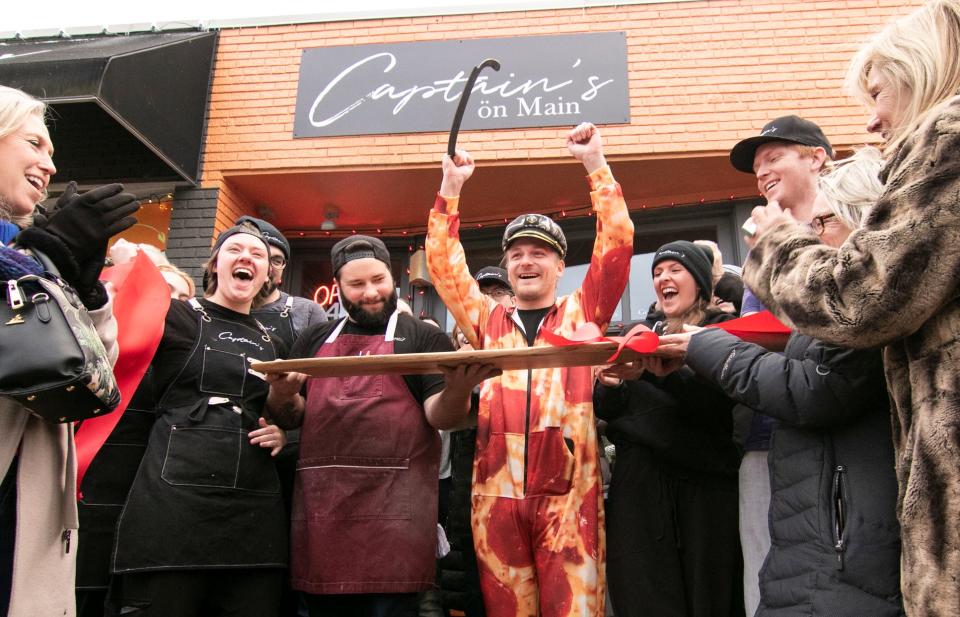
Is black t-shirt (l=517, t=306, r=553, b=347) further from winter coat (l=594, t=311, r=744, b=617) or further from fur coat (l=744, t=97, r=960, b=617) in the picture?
fur coat (l=744, t=97, r=960, b=617)

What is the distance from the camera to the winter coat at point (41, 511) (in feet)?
6.02

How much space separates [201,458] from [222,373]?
0.34 meters

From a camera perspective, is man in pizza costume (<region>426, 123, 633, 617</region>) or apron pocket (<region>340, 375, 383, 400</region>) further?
apron pocket (<region>340, 375, 383, 400</region>)

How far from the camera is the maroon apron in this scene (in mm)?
2662

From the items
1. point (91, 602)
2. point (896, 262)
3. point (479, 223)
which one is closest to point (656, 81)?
point (479, 223)

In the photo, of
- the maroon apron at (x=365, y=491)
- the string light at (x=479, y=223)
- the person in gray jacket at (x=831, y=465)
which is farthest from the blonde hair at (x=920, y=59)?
the string light at (x=479, y=223)

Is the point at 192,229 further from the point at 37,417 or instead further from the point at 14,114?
the point at 37,417

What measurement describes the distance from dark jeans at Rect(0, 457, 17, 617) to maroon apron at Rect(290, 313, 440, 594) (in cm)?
104

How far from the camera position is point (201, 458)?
2682 millimetres

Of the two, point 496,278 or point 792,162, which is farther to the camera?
point 496,278

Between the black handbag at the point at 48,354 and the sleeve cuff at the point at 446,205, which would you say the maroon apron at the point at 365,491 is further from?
the black handbag at the point at 48,354

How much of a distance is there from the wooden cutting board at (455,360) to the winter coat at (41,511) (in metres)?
0.65

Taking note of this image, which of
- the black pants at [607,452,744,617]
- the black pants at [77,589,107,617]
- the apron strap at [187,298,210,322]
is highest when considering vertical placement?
the apron strap at [187,298,210,322]

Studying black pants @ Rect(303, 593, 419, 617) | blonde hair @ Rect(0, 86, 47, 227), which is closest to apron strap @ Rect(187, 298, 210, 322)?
blonde hair @ Rect(0, 86, 47, 227)
